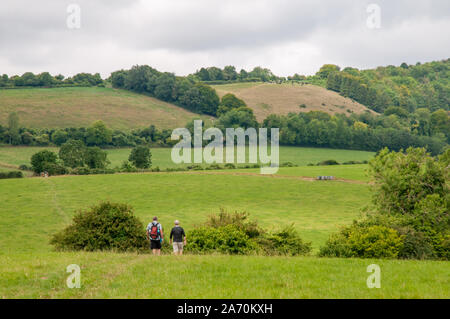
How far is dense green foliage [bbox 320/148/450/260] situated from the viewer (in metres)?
23.0

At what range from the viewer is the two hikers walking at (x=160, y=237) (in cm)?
2311

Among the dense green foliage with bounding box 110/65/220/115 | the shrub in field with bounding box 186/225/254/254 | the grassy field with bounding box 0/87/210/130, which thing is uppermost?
the dense green foliage with bounding box 110/65/220/115

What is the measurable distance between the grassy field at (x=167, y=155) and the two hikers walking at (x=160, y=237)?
75.2m

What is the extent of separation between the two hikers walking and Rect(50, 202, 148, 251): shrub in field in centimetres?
144

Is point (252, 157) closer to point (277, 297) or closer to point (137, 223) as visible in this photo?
point (137, 223)

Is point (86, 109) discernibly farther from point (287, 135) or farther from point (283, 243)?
point (283, 243)

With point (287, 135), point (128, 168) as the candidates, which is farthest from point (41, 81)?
point (128, 168)

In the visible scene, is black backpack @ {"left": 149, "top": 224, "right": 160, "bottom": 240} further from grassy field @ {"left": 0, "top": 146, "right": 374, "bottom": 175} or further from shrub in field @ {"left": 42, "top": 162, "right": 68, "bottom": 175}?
grassy field @ {"left": 0, "top": 146, "right": 374, "bottom": 175}

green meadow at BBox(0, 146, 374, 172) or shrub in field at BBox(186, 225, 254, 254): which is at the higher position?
shrub in field at BBox(186, 225, 254, 254)

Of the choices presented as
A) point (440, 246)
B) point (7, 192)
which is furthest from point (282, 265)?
point (7, 192)

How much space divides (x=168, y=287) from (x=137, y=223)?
12307mm

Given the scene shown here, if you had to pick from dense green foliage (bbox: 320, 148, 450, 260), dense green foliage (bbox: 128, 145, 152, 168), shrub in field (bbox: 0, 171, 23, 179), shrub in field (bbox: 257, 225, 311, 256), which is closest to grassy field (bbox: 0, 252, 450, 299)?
dense green foliage (bbox: 320, 148, 450, 260)

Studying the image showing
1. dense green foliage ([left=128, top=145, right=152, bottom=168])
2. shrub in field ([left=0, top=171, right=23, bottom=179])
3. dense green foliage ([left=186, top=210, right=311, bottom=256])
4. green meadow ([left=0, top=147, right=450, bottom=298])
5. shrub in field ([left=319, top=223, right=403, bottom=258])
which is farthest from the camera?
dense green foliage ([left=128, top=145, right=152, bottom=168])

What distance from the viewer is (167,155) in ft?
378
